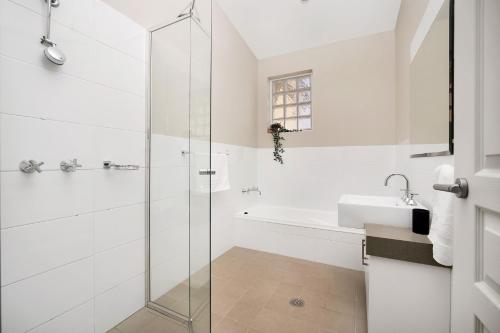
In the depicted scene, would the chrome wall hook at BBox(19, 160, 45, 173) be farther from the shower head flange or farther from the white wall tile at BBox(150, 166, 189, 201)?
the shower head flange

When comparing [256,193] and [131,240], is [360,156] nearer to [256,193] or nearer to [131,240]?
[256,193]

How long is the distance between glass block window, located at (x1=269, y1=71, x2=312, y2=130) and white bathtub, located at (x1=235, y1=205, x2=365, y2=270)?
1.46 m

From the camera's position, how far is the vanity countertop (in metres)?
1.09

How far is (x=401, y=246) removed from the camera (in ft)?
3.76

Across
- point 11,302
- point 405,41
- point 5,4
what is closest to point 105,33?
point 5,4

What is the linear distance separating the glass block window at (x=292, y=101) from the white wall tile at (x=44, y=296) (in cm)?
302

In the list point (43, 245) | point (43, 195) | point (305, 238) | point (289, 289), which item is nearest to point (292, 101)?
point (305, 238)

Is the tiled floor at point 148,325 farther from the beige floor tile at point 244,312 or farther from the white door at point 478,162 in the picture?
the white door at point 478,162

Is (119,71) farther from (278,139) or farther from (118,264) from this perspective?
(278,139)

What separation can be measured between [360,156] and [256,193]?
1.62 metres

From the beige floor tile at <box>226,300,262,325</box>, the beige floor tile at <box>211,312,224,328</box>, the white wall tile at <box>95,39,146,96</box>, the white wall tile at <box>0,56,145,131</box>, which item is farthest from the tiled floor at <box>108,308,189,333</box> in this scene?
the white wall tile at <box>95,39,146,96</box>

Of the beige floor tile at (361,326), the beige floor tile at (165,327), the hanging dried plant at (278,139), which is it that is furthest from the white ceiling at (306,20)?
the beige floor tile at (165,327)

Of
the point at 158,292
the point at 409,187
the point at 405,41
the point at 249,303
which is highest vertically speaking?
the point at 405,41

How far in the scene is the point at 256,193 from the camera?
3566 mm
